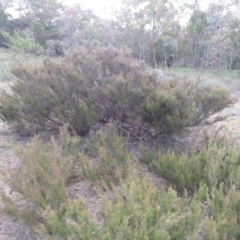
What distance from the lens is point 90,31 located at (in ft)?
69.1

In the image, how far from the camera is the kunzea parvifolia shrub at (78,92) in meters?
3.75

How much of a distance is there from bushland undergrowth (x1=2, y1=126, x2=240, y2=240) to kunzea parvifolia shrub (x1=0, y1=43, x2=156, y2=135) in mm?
800

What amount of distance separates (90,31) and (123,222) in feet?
68.2

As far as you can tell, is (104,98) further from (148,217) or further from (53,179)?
(148,217)

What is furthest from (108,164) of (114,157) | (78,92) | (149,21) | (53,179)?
(149,21)

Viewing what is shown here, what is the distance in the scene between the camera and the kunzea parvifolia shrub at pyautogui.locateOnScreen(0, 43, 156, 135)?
375cm

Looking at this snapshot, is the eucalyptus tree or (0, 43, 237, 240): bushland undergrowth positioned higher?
the eucalyptus tree

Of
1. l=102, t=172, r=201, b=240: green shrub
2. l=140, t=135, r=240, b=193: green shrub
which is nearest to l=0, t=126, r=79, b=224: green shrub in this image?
l=102, t=172, r=201, b=240: green shrub

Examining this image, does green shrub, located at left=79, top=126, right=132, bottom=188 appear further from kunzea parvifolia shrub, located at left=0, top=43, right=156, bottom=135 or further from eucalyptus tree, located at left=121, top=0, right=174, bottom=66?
eucalyptus tree, located at left=121, top=0, right=174, bottom=66

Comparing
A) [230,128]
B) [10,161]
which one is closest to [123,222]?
[10,161]

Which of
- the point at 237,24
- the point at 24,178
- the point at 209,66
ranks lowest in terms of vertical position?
the point at 209,66

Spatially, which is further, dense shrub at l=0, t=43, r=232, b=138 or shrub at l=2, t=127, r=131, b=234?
dense shrub at l=0, t=43, r=232, b=138

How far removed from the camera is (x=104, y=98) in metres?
3.86

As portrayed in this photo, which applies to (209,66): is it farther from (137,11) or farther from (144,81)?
(144,81)
